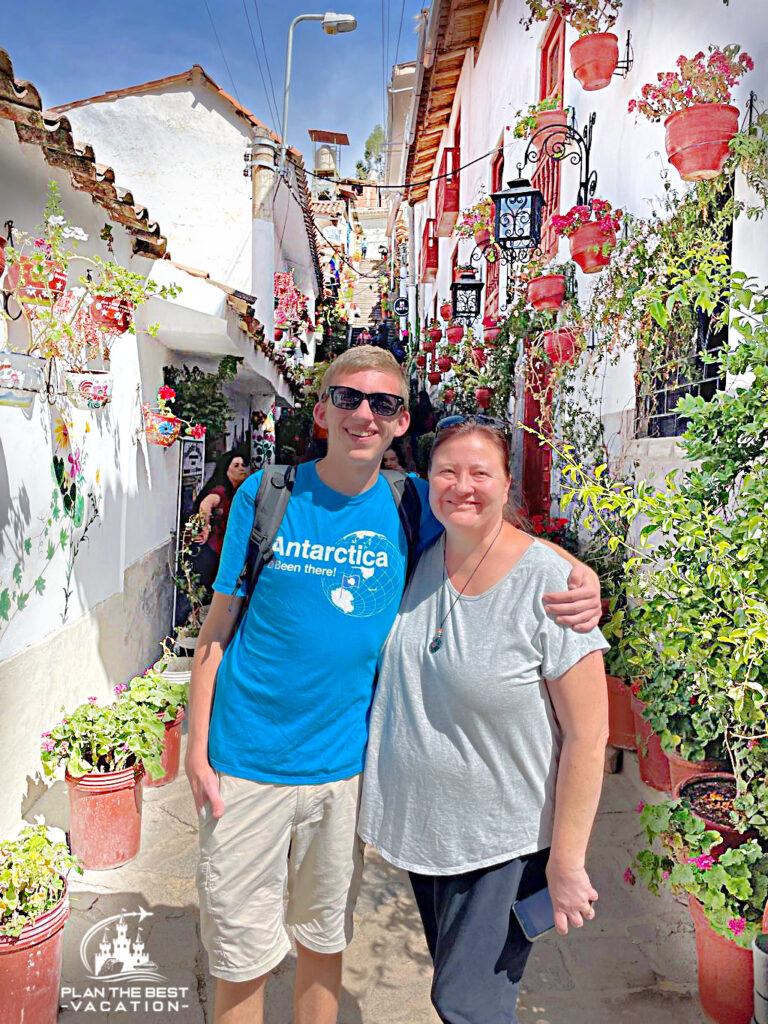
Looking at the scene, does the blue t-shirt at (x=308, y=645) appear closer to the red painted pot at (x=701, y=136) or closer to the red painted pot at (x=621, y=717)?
the red painted pot at (x=701, y=136)

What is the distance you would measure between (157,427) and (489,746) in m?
4.85

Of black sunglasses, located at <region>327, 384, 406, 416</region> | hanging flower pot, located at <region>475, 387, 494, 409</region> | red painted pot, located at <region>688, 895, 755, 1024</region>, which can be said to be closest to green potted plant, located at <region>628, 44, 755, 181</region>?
black sunglasses, located at <region>327, 384, 406, 416</region>

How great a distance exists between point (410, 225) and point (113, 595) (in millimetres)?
22433

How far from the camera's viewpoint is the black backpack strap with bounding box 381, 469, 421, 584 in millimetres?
2160

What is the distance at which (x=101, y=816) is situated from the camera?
3.70 m

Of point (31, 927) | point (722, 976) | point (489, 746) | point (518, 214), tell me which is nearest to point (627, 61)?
point (518, 214)

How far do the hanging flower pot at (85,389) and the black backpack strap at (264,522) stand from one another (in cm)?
254

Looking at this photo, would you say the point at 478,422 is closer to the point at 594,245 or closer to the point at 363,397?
the point at 363,397

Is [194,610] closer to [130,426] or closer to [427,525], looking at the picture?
[130,426]

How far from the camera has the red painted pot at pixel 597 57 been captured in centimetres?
511

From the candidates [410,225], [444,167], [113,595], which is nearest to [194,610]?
[113,595]

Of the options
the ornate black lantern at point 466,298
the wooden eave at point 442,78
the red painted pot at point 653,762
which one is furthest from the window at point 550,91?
the red painted pot at point 653,762

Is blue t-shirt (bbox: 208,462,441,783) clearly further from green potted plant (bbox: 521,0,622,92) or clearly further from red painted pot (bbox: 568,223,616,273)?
green potted plant (bbox: 521,0,622,92)

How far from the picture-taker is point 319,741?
205cm
